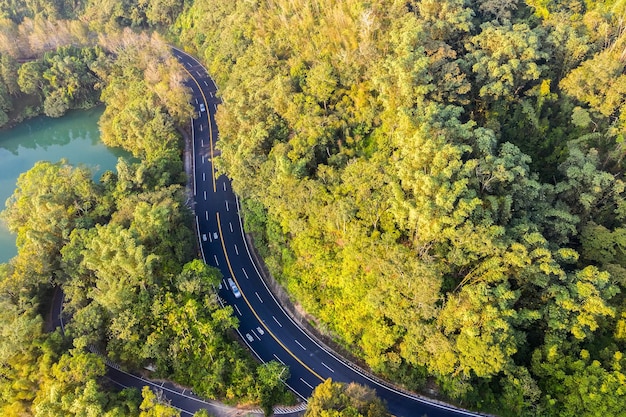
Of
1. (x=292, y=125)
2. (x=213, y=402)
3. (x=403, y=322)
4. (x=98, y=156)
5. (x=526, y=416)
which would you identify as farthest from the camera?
(x=98, y=156)

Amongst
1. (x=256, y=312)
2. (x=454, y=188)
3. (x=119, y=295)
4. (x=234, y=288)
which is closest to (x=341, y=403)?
(x=256, y=312)

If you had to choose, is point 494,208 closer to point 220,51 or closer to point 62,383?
point 62,383

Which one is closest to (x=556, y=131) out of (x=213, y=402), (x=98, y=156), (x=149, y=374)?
(x=213, y=402)

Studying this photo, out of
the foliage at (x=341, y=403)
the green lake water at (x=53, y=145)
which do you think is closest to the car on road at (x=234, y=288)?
the foliage at (x=341, y=403)

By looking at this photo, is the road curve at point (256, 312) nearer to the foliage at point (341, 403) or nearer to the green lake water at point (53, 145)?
the foliage at point (341, 403)

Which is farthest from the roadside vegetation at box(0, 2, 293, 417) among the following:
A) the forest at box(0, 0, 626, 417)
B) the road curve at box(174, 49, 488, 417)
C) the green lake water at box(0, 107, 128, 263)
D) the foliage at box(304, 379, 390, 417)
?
the green lake water at box(0, 107, 128, 263)

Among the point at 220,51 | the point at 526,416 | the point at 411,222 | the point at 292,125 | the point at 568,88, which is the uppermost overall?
the point at 220,51

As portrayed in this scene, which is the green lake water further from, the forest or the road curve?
the road curve
